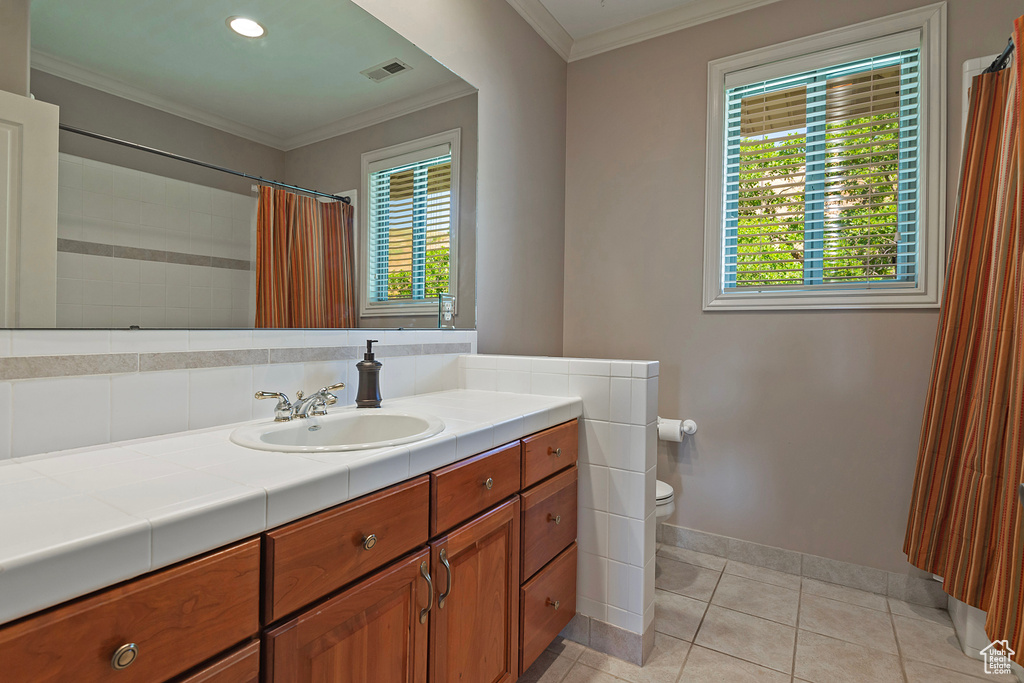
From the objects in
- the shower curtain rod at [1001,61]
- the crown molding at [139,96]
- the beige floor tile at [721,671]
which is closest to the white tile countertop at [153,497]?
the crown molding at [139,96]

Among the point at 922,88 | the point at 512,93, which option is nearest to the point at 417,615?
the point at 512,93

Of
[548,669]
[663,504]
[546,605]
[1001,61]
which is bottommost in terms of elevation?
[548,669]

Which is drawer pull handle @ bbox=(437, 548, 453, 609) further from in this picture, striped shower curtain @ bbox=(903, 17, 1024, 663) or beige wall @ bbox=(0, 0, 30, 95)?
striped shower curtain @ bbox=(903, 17, 1024, 663)

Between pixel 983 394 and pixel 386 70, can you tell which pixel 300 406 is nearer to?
pixel 386 70

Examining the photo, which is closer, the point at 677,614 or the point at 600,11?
the point at 677,614

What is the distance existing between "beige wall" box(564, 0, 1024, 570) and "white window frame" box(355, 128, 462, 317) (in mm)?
1002

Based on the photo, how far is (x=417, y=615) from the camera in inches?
39.4

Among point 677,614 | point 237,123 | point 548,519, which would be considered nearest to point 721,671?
point 677,614

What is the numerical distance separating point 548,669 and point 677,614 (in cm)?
61

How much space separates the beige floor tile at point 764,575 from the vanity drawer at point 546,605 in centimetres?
101

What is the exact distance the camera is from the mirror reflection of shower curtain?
134 centimetres

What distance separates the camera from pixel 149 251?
3.63 feet

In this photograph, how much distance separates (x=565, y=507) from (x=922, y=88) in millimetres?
2161

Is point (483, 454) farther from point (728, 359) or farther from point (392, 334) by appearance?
point (728, 359)
